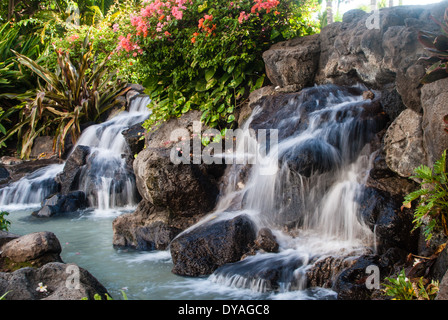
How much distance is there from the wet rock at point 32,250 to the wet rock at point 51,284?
0.82 metres

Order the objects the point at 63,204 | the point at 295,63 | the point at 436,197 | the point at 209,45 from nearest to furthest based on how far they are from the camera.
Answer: the point at 436,197 → the point at 295,63 → the point at 209,45 → the point at 63,204

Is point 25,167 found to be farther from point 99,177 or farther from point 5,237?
point 5,237

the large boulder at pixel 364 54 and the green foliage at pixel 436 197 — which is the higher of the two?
the large boulder at pixel 364 54

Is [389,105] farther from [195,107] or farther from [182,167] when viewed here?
[195,107]

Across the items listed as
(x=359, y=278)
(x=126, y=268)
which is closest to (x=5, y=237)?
(x=126, y=268)

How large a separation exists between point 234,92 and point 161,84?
5.28 ft

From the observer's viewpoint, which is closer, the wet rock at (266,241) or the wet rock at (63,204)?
the wet rock at (266,241)

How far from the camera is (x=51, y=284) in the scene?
4062 mm

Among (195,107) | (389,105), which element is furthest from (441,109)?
(195,107)

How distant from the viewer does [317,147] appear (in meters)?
5.58

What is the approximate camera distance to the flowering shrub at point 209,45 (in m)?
7.56

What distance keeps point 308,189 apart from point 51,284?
3.14m

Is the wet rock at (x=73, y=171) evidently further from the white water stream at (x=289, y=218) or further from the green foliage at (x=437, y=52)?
the green foliage at (x=437, y=52)

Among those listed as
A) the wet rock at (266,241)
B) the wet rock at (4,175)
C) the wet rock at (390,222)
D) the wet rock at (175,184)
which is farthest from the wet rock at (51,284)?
the wet rock at (4,175)
